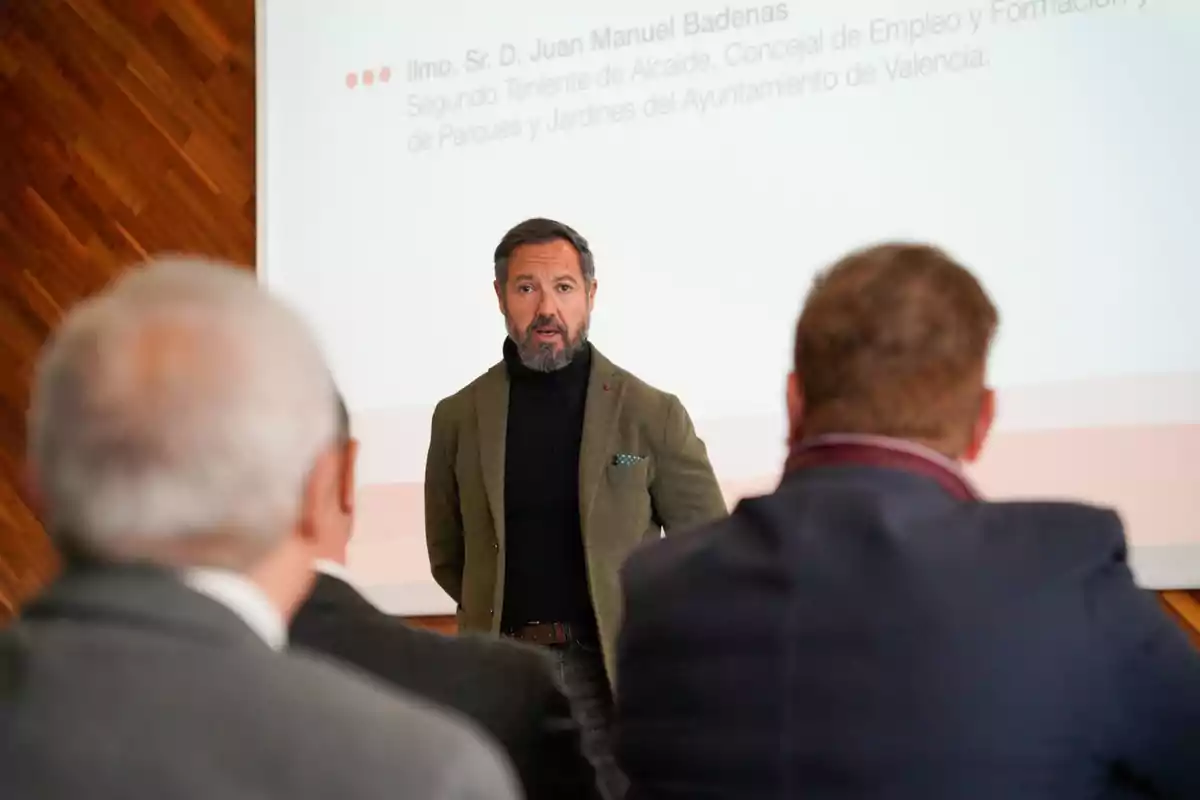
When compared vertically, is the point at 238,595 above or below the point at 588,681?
above

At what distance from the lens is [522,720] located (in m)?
1.14

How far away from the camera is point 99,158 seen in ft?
13.5

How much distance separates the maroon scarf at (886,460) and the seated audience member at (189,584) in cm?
44

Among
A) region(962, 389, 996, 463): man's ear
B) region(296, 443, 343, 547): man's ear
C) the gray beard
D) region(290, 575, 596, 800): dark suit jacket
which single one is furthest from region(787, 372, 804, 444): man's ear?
the gray beard

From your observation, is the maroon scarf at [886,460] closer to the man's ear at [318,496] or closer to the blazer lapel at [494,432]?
the man's ear at [318,496]

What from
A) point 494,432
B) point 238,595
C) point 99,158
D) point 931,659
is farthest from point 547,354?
point 99,158

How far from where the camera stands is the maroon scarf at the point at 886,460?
105cm

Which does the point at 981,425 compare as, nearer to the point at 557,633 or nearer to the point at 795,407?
the point at 795,407

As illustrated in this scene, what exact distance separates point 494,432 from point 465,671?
1.54 meters

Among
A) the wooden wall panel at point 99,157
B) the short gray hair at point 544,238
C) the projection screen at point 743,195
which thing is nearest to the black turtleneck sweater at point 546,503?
the short gray hair at point 544,238

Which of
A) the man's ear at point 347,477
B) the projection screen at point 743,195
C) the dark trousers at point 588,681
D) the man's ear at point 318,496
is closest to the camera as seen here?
the man's ear at point 318,496

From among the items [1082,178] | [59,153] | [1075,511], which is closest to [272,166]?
[59,153]

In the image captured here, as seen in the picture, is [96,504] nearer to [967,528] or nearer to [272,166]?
[967,528]

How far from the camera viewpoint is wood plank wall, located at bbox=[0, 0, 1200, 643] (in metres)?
3.93
